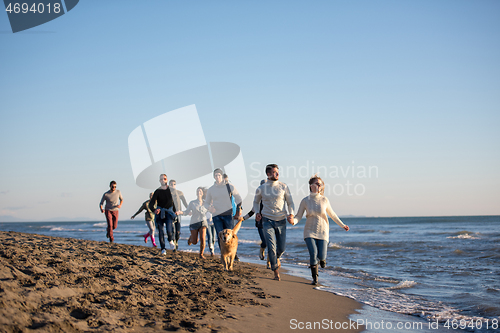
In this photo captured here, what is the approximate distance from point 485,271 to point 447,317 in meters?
5.60

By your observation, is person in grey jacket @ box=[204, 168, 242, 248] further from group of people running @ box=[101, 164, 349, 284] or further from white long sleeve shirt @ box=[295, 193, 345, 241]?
white long sleeve shirt @ box=[295, 193, 345, 241]

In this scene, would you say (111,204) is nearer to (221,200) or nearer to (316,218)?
(221,200)

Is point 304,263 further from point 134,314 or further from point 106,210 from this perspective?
point 134,314

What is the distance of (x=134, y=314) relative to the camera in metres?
3.50

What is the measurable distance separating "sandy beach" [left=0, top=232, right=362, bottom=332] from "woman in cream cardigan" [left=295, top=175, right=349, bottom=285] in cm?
74

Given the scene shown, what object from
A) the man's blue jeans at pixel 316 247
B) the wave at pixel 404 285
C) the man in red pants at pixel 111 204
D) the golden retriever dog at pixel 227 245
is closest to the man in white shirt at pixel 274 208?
the man's blue jeans at pixel 316 247

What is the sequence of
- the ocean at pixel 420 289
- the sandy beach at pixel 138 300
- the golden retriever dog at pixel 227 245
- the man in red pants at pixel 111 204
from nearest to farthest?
1. the sandy beach at pixel 138 300
2. the ocean at pixel 420 289
3. the golden retriever dog at pixel 227 245
4. the man in red pants at pixel 111 204

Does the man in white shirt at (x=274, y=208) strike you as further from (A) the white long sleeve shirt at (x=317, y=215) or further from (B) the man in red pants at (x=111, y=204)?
(B) the man in red pants at (x=111, y=204)

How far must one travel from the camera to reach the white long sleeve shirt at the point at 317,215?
6020mm

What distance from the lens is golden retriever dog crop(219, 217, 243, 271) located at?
270 inches

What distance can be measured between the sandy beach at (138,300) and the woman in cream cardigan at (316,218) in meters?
0.74

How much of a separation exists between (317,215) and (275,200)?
0.80 meters

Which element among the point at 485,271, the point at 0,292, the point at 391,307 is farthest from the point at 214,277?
the point at 485,271

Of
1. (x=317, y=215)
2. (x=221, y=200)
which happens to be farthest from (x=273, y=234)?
(x=221, y=200)
